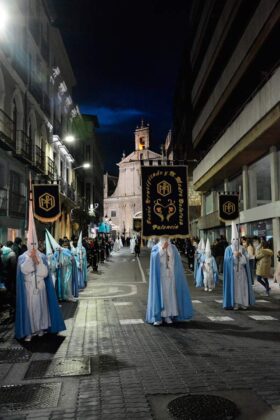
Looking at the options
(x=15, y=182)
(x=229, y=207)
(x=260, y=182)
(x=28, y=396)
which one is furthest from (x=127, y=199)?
(x=28, y=396)

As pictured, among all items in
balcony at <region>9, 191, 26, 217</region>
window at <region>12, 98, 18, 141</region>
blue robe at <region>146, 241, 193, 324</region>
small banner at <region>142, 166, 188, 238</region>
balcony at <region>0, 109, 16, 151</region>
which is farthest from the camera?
window at <region>12, 98, 18, 141</region>

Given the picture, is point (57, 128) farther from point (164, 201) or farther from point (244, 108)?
point (164, 201)

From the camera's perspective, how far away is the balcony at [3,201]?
70.6 feet

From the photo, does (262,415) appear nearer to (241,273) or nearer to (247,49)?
(241,273)

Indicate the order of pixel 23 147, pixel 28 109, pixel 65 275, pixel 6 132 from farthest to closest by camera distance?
1. pixel 28 109
2. pixel 23 147
3. pixel 6 132
4. pixel 65 275

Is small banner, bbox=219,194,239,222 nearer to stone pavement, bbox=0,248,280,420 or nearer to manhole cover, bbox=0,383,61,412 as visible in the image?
stone pavement, bbox=0,248,280,420

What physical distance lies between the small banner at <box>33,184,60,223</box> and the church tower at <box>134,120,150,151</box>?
93.2 m

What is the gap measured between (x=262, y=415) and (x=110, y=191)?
115 metres

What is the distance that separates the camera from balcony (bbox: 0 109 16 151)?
20.7 metres

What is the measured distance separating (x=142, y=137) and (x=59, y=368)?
105769 millimetres

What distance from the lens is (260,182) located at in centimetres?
2366

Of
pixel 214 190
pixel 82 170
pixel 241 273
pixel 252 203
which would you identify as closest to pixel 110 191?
pixel 82 170

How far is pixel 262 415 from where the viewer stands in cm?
468

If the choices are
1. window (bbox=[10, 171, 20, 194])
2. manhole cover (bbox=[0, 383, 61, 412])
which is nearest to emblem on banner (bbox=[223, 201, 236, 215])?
window (bbox=[10, 171, 20, 194])
